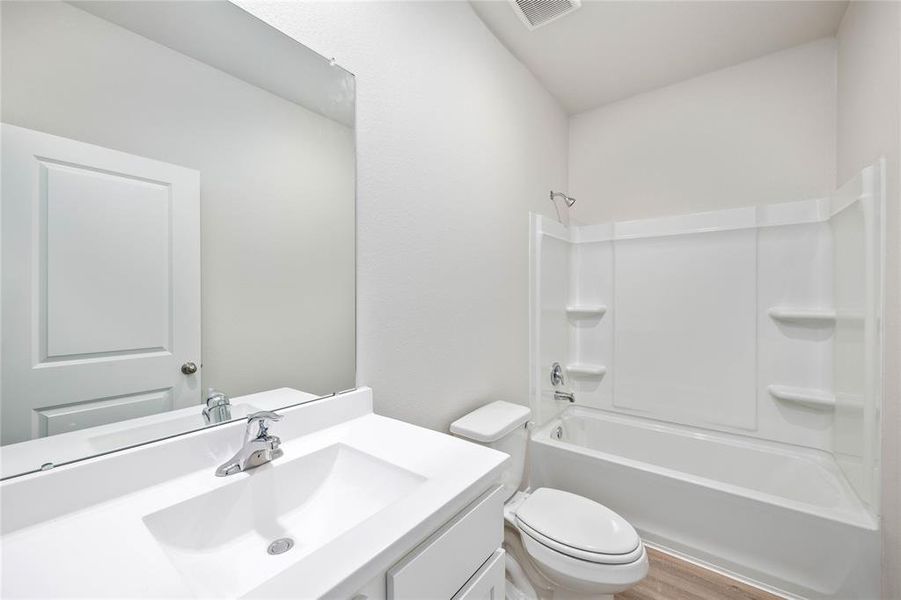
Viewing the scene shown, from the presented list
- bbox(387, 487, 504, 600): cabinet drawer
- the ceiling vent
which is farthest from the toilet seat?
the ceiling vent

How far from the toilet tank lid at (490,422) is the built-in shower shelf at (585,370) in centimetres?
101

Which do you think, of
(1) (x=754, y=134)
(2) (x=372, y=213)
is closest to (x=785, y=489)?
(1) (x=754, y=134)

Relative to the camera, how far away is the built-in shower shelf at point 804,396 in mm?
1843

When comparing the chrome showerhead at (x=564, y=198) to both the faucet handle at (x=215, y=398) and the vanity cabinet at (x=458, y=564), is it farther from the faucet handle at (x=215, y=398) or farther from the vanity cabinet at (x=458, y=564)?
the faucet handle at (x=215, y=398)

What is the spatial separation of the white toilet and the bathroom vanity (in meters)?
0.49

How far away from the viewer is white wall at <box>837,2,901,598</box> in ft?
4.07

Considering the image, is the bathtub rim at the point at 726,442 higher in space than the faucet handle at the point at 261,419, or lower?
lower

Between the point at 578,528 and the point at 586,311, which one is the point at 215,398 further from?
the point at 586,311

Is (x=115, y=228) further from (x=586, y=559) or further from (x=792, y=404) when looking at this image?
(x=792, y=404)

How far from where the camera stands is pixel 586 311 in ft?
8.17

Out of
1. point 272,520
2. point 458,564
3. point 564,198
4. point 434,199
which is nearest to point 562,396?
point 564,198

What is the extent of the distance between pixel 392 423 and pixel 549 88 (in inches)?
90.6

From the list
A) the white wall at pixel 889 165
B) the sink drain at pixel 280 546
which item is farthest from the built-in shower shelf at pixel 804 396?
the sink drain at pixel 280 546

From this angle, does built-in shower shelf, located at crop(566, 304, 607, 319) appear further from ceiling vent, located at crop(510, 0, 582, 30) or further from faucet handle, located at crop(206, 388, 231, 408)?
faucet handle, located at crop(206, 388, 231, 408)
